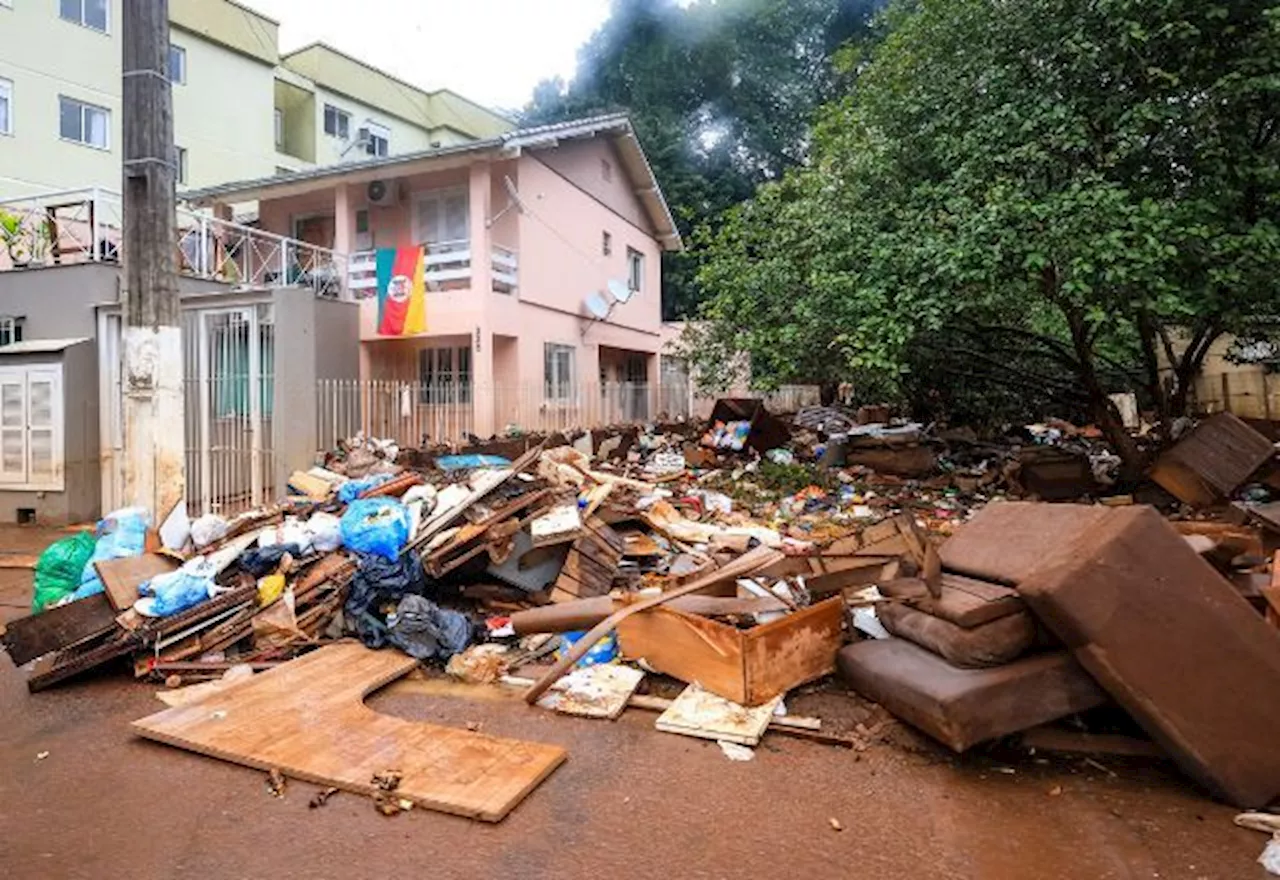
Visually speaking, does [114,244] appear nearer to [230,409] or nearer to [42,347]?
[42,347]

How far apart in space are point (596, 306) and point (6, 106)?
14.4m

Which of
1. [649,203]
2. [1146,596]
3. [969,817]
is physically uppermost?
[649,203]

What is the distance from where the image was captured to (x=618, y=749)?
3.66 m

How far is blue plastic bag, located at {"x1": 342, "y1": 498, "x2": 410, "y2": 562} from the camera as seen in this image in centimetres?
547

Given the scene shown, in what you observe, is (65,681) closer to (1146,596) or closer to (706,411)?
(1146,596)

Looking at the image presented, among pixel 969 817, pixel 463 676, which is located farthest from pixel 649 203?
pixel 969 817

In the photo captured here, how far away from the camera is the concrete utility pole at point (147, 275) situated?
6395 mm

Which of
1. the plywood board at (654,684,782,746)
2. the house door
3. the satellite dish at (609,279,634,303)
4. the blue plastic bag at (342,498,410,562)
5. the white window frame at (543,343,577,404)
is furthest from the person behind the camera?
the satellite dish at (609,279,634,303)

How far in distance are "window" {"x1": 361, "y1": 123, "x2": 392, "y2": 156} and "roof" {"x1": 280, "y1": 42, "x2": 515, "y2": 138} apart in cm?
72

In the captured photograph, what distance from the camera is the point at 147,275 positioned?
6.45 metres

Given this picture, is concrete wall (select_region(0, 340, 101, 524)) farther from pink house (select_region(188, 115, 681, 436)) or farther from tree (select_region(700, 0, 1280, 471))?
tree (select_region(700, 0, 1280, 471))

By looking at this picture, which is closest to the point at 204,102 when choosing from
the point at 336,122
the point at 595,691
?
the point at 336,122

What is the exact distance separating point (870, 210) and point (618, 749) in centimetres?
673

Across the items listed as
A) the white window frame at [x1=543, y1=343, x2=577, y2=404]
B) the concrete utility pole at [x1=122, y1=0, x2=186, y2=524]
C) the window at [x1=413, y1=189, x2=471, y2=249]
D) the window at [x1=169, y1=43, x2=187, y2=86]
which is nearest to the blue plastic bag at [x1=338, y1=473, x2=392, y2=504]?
Answer: the concrete utility pole at [x1=122, y1=0, x2=186, y2=524]
